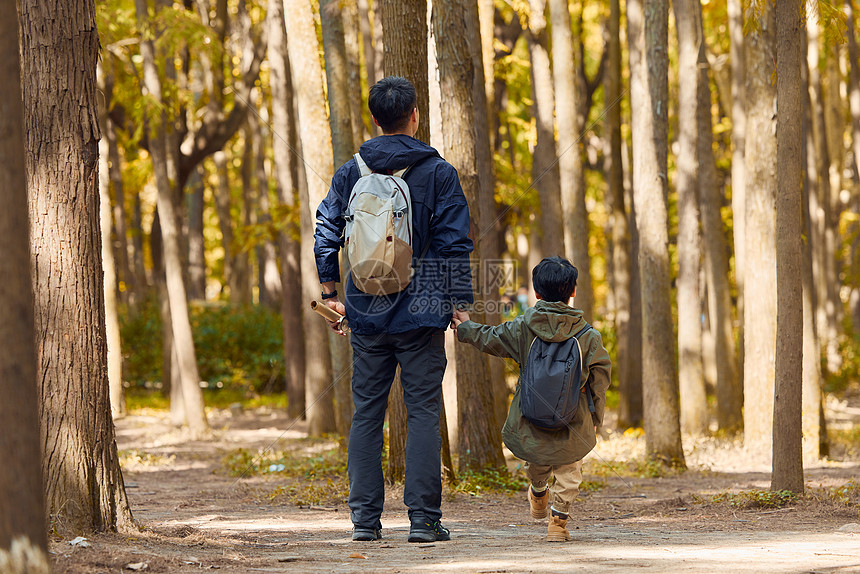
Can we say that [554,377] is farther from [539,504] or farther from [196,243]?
[196,243]

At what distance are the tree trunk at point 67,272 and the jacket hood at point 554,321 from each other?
2.32m

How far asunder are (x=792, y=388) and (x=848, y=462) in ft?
16.2

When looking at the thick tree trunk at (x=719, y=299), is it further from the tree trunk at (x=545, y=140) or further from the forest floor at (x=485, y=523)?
the tree trunk at (x=545, y=140)

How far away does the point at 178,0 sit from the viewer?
15.6 meters

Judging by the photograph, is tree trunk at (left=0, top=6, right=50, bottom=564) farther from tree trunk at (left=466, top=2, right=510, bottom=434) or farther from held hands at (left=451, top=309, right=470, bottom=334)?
tree trunk at (left=466, top=2, right=510, bottom=434)

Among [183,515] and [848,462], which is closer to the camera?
[183,515]

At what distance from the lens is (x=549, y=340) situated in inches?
188

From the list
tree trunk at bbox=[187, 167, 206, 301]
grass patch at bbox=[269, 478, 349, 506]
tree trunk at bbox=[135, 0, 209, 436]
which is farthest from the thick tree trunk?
tree trunk at bbox=[187, 167, 206, 301]

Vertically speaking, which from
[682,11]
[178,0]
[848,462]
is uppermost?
[178,0]

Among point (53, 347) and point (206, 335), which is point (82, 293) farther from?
point (206, 335)

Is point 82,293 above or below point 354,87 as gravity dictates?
below

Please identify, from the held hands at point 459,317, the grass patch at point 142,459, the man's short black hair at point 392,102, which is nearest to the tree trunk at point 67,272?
the man's short black hair at point 392,102

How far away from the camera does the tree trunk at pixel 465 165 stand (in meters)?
7.43

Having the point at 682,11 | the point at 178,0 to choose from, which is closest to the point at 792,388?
the point at 682,11
